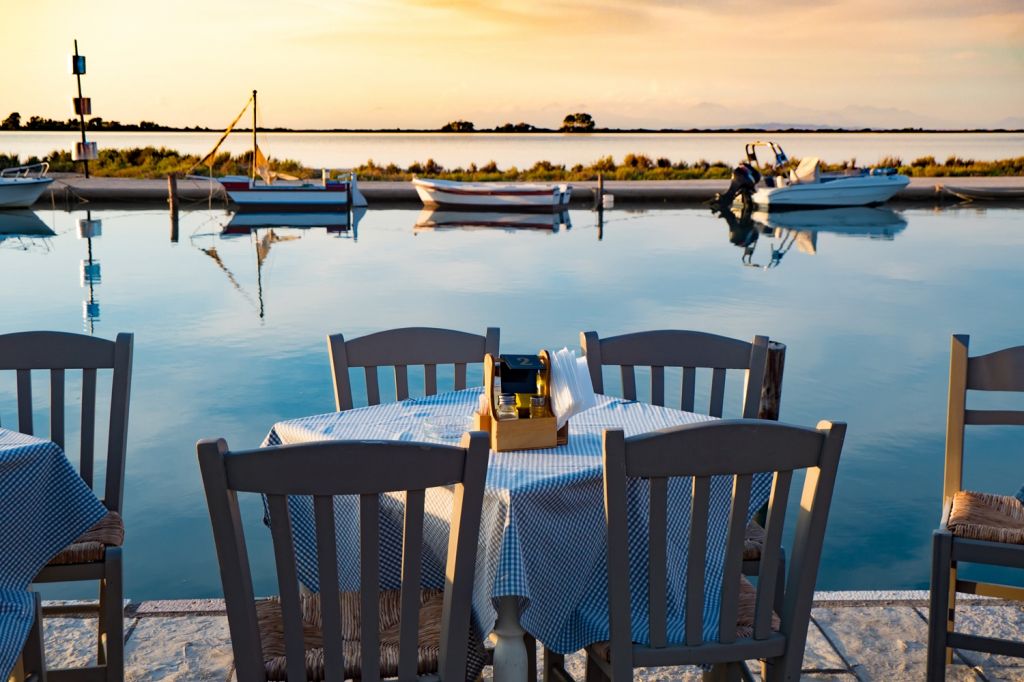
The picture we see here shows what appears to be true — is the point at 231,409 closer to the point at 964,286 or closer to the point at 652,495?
the point at 652,495

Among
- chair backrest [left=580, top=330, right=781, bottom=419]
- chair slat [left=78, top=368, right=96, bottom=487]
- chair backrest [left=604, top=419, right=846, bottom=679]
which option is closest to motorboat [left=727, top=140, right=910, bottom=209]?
chair backrest [left=580, top=330, right=781, bottom=419]

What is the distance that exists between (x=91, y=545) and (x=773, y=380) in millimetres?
2702

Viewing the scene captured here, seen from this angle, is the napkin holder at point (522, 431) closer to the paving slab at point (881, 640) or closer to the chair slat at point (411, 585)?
the chair slat at point (411, 585)

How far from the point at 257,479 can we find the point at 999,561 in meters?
1.84

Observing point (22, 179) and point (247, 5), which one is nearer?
point (22, 179)

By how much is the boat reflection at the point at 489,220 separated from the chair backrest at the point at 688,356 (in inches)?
582

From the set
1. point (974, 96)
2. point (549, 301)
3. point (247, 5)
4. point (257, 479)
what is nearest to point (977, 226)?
point (549, 301)

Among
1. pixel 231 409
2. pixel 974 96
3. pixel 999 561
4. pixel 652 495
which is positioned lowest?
pixel 231 409

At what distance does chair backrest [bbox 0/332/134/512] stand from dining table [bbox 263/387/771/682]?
659 mm

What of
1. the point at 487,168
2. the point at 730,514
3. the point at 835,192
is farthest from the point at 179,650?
the point at 487,168

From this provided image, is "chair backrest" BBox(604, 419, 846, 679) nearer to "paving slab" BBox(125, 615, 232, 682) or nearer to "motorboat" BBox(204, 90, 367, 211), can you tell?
"paving slab" BBox(125, 615, 232, 682)

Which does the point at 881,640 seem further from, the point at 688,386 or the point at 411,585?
the point at 411,585

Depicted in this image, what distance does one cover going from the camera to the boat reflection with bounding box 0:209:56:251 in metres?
15.0

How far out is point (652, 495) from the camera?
1.88 m
